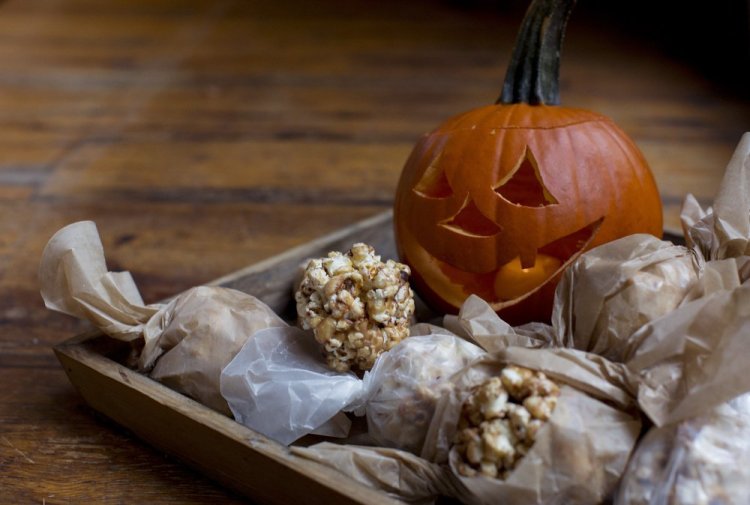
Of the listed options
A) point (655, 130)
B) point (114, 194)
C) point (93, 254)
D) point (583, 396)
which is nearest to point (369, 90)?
point (655, 130)

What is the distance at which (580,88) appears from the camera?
2609mm

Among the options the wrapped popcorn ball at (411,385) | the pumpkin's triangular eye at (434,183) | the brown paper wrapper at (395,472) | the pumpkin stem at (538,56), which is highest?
the pumpkin stem at (538,56)

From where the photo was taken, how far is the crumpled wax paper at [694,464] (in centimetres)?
68

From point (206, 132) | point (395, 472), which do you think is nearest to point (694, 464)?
point (395, 472)

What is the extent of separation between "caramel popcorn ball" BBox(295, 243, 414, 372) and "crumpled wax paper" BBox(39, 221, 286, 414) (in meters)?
0.09

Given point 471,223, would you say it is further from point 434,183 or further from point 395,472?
point 395,472

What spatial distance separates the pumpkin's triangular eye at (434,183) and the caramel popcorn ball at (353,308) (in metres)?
0.20

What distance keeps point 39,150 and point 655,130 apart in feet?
4.96

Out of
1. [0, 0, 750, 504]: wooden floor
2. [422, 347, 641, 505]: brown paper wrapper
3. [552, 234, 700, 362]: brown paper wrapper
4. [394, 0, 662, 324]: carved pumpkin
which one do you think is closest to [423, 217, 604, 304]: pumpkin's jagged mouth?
[394, 0, 662, 324]: carved pumpkin

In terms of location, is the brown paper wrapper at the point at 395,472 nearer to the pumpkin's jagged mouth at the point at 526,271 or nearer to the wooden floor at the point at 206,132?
the wooden floor at the point at 206,132

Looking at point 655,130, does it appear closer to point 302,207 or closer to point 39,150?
point 302,207

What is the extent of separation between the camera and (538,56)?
109 cm

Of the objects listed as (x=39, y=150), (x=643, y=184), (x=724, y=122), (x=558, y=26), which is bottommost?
(x=39, y=150)

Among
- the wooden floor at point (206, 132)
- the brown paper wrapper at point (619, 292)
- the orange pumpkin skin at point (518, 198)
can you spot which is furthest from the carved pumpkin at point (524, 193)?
the wooden floor at point (206, 132)
